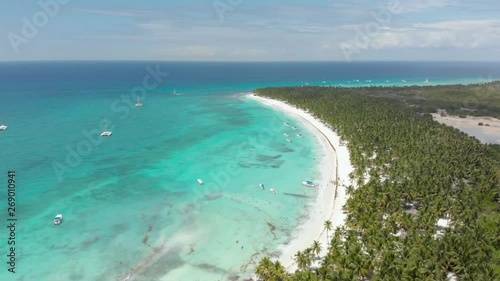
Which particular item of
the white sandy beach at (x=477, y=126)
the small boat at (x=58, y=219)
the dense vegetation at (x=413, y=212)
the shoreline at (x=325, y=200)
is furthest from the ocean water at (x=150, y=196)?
the white sandy beach at (x=477, y=126)

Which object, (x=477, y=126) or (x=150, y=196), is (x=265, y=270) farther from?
(x=477, y=126)

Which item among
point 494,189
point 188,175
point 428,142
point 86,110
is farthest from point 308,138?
point 86,110

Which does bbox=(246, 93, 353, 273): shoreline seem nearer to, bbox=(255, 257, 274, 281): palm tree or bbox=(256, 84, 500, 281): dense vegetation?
bbox=(256, 84, 500, 281): dense vegetation

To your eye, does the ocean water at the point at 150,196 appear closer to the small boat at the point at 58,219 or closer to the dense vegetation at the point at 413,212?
the small boat at the point at 58,219

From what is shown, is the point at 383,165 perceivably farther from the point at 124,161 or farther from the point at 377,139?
the point at 124,161

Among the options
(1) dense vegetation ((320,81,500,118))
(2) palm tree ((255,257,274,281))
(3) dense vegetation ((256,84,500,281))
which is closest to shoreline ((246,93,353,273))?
(3) dense vegetation ((256,84,500,281))

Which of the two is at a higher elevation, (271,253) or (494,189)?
(494,189)
